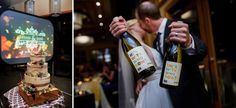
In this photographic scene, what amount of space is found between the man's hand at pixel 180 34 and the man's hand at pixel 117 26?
187mm

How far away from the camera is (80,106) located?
1.32 meters

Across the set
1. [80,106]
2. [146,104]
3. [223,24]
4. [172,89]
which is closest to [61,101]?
[80,106]

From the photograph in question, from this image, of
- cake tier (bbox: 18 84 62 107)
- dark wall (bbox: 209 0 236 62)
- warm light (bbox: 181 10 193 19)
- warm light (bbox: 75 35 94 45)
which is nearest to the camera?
cake tier (bbox: 18 84 62 107)

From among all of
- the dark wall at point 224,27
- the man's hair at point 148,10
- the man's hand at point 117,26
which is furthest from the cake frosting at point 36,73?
the dark wall at point 224,27

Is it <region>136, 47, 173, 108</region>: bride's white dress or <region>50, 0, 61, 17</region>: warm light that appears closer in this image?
<region>136, 47, 173, 108</region>: bride's white dress

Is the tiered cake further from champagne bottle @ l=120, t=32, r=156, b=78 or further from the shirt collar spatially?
the shirt collar

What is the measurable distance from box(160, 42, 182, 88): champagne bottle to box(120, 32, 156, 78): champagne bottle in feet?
0.16

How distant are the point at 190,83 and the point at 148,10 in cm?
33

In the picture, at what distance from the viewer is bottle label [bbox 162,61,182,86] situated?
98 cm

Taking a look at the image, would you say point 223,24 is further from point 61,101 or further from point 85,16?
point 61,101

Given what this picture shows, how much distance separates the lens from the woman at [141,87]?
1.03m

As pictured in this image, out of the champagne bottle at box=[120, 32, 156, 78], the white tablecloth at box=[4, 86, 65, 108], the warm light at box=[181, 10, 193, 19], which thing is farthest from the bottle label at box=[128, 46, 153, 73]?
the white tablecloth at box=[4, 86, 65, 108]

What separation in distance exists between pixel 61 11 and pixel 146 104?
21.0 inches

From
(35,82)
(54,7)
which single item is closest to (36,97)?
(35,82)
